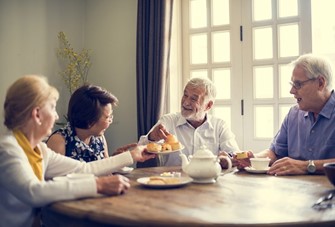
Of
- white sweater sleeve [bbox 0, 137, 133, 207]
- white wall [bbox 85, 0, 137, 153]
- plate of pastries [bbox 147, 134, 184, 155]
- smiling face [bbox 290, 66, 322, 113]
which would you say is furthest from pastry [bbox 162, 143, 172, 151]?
white wall [bbox 85, 0, 137, 153]

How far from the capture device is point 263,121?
330 cm

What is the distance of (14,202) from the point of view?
4.88ft

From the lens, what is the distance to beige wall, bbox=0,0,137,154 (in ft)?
11.2

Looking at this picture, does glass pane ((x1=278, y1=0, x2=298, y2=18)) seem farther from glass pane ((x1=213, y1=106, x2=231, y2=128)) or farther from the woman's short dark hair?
the woman's short dark hair

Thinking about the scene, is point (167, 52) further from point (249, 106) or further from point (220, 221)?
point (220, 221)

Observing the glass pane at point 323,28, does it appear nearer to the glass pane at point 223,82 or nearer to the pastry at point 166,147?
the glass pane at point 223,82

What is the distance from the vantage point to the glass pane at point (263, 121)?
3268 millimetres

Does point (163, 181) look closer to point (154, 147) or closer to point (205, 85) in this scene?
point (154, 147)

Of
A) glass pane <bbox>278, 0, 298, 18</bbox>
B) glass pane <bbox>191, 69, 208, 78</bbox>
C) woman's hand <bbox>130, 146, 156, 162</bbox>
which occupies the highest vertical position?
glass pane <bbox>278, 0, 298, 18</bbox>

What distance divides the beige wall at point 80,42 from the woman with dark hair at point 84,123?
4.56 feet

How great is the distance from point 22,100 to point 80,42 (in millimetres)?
2648

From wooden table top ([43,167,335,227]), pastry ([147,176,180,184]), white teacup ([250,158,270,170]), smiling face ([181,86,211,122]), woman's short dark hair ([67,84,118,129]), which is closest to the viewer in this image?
wooden table top ([43,167,335,227])

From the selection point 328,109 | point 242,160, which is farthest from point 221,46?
point 242,160

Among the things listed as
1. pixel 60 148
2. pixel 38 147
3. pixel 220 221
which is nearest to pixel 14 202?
pixel 38 147
